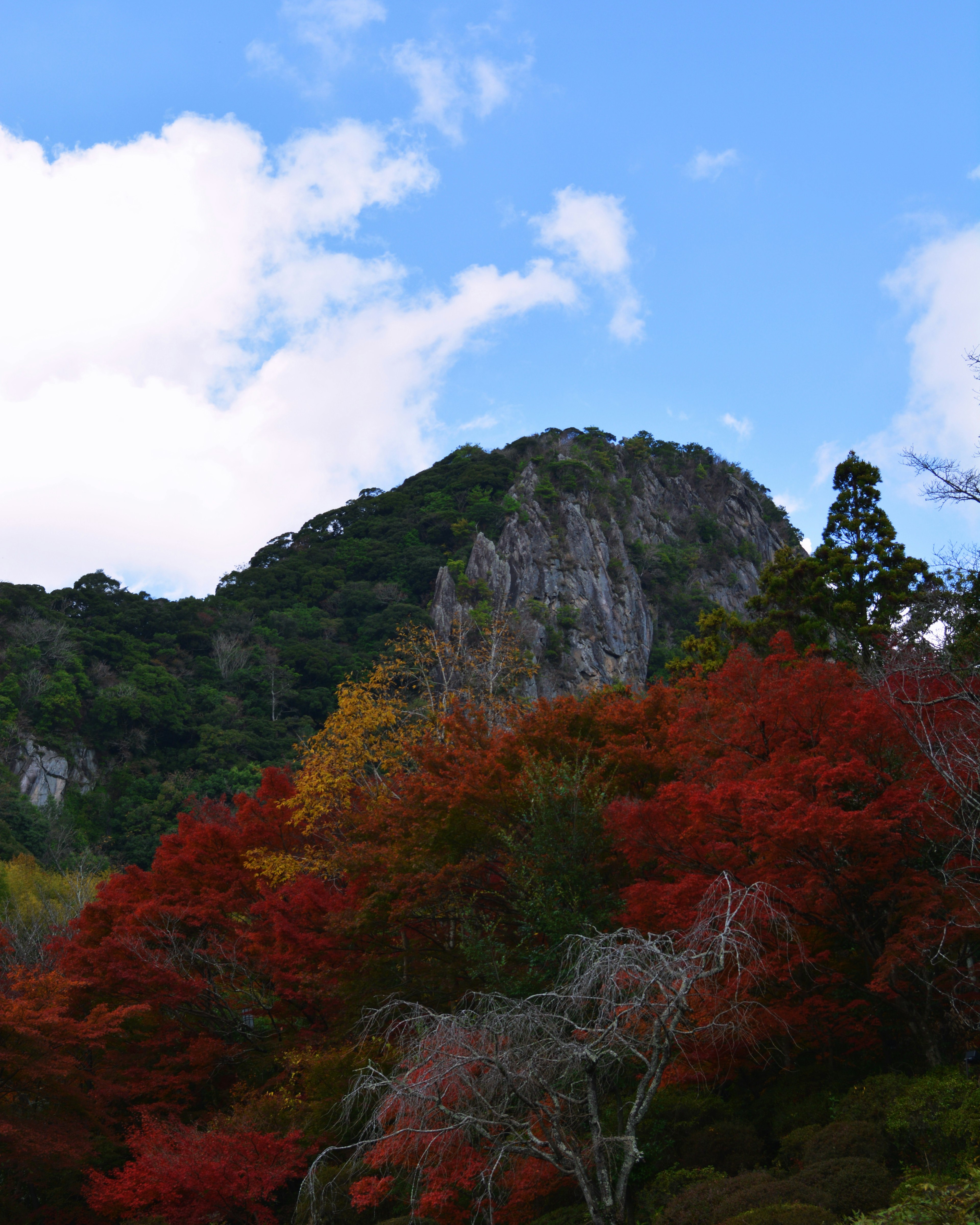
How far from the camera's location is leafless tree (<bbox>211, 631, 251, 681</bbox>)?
198 ft

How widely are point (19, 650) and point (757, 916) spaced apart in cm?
5230

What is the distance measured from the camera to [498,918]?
46.1 ft

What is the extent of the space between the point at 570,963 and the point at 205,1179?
242 inches

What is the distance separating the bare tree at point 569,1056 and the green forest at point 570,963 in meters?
0.07

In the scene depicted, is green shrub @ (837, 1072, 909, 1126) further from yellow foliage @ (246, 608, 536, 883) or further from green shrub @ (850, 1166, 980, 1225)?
yellow foliage @ (246, 608, 536, 883)

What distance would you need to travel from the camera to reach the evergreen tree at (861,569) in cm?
2038

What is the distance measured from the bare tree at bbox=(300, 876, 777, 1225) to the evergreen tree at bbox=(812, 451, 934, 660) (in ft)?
41.3

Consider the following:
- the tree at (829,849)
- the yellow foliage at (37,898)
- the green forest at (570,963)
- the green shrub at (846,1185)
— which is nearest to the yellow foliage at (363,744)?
the green forest at (570,963)

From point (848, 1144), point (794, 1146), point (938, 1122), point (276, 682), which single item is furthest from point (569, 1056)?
point (276, 682)

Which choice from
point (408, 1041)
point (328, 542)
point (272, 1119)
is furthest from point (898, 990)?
point (328, 542)

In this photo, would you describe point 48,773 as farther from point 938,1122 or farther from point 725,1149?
point 938,1122

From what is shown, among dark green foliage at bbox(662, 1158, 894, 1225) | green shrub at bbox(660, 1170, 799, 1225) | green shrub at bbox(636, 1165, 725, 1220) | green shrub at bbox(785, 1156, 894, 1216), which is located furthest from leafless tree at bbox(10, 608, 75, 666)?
green shrub at bbox(785, 1156, 894, 1216)

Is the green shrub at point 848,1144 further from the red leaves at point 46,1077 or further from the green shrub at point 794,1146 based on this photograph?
the red leaves at point 46,1077

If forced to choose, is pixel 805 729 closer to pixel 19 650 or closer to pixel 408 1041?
pixel 408 1041
